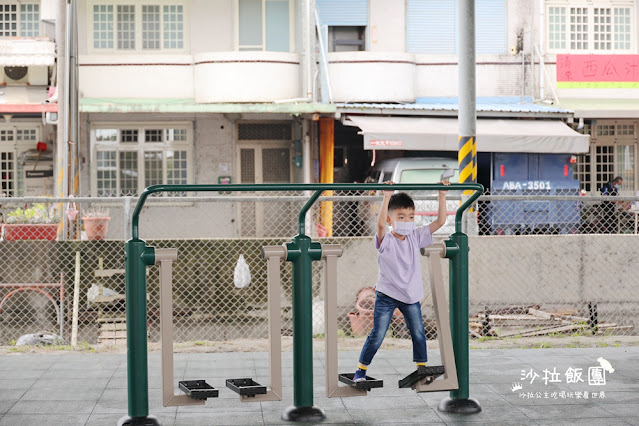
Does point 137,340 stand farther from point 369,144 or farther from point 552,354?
point 369,144

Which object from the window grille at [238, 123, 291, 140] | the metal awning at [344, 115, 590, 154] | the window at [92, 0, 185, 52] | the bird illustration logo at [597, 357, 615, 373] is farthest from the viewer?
the window grille at [238, 123, 291, 140]

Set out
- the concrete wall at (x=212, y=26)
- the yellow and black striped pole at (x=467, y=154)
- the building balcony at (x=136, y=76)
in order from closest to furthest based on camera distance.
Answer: the yellow and black striped pole at (x=467, y=154) < the building balcony at (x=136, y=76) < the concrete wall at (x=212, y=26)

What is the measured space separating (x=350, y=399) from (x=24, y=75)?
15.3 m

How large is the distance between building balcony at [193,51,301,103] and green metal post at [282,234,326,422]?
14375 mm

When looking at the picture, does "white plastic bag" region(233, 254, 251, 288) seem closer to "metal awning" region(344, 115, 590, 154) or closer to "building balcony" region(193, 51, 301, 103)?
"metal awning" region(344, 115, 590, 154)

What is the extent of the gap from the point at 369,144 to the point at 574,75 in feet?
20.1

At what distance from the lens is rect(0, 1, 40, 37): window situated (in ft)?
70.6

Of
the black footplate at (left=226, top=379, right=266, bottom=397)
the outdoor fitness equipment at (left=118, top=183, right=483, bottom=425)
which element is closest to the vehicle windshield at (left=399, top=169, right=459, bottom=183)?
the outdoor fitness equipment at (left=118, top=183, right=483, bottom=425)

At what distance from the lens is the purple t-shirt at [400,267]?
7137 millimetres

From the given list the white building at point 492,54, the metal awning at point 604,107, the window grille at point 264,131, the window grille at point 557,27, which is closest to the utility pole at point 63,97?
the window grille at point 264,131

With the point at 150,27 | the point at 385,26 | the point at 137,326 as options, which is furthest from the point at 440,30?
the point at 137,326

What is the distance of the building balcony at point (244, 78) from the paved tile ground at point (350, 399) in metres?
11.6

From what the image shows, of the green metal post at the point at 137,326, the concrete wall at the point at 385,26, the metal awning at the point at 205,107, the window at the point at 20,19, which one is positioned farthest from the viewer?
the concrete wall at the point at 385,26

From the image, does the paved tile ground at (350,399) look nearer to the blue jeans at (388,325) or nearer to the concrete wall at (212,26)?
the blue jeans at (388,325)
